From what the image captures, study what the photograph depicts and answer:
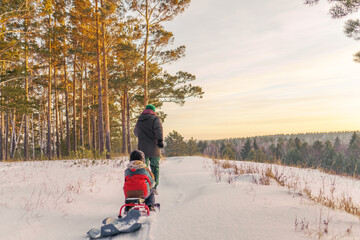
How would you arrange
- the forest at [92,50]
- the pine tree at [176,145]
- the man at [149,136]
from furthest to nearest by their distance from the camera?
the pine tree at [176,145]
the forest at [92,50]
the man at [149,136]

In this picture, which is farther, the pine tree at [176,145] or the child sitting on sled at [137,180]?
the pine tree at [176,145]

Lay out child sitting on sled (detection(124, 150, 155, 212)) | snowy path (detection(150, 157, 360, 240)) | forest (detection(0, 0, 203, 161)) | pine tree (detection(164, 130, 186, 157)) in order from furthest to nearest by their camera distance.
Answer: pine tree (detection(164, 130, 186, 157)), forest (detection(0, 0, 203, 161)), child sitting on sled (detection(124, 150, 155, 212)), snowy path (detection(150, 157, 360, 240))

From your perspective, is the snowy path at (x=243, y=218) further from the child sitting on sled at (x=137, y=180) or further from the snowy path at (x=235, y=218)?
the child sitting on sled at (x=137, y=180)

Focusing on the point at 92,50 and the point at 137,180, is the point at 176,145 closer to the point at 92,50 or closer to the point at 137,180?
the point at 92,50

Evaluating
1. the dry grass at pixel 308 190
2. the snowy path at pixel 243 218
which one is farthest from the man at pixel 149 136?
the dry grass at pixel 308 190

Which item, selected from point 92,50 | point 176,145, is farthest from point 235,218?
point 176,145

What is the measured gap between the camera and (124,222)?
3.05m

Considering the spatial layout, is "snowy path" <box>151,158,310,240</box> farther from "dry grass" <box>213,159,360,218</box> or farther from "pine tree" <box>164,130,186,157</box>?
"pine tree" <box>164,130,186,157</box>

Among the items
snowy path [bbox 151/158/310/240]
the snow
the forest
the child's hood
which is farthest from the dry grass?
the forest

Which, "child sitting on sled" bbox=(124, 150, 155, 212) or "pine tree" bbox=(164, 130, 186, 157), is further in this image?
"pine tree" bbox=(164, 130, 186, 157)

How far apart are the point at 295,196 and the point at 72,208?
4.53 meters

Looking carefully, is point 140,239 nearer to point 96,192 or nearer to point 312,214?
point 312,214

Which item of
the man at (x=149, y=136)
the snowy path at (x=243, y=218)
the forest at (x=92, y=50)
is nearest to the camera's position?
the snowy path at (x=243, y=218)

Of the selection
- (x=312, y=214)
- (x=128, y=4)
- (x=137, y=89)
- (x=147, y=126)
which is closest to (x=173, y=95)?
(x=137, y=89)
